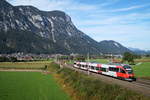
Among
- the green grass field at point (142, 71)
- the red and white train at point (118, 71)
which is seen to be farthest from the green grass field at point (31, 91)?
the green grass field at point (142, 71)

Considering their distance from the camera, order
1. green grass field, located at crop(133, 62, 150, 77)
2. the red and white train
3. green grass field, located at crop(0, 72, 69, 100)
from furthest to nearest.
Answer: green grass field, located at crop(133, 62, 150, 77)
the red and white train
green grass field, located at crop(0, 72, 69, 100)

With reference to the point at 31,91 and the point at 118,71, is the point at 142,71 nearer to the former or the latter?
the point at 118,71

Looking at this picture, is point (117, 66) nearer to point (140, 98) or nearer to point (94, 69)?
point (94, 69)

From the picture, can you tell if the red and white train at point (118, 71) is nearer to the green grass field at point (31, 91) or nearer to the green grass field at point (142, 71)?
the green grass field at point (142, 71)

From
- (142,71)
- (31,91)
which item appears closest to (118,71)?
(31,91)

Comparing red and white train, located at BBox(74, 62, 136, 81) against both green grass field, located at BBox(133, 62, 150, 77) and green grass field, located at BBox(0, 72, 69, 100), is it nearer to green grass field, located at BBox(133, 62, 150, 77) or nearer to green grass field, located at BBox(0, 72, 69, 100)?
green grass field, located at BBox(133, 62, 150, 77)

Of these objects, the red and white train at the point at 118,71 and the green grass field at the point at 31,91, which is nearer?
the green grass field at the point at 31,91

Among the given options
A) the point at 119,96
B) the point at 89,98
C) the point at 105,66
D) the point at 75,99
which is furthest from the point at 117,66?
the point at 119,96

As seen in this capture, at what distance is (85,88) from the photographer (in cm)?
3306

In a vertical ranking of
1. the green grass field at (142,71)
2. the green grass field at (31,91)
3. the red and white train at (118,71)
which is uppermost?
the red and white train at (118,71)

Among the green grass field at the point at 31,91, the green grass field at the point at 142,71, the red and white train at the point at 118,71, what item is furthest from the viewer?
the green grass field at the point at 142,71

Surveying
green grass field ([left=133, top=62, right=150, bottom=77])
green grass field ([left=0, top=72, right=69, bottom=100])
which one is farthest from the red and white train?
green grass field ([left=0, top=72, right=69, bottom=100])

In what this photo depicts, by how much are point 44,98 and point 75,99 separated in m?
4.65

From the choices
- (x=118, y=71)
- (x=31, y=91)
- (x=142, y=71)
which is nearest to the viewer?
(x=31, y=91)
